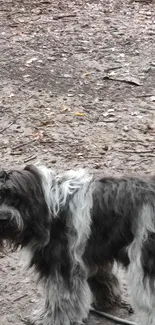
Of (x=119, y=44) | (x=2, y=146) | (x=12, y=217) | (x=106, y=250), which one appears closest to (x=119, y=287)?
(x=106, y=250)

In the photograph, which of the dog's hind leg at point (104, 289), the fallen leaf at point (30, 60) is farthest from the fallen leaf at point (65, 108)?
the dog's hind leg at point (104, 289)

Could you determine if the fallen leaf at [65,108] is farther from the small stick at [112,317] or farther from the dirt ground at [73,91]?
the small stick at [112,317]

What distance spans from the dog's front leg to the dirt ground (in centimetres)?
32

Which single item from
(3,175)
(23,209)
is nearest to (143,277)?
(23,209)

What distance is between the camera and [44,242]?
4945 millimetres

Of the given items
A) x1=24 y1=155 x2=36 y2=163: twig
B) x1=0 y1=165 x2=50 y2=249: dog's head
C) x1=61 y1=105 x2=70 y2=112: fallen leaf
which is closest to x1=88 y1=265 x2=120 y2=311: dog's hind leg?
x1=0 y1=165 x2=50 y2=249: dog's head

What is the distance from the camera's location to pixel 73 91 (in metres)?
9.00

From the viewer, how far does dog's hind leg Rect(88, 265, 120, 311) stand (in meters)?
5.44

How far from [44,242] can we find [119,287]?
3.04 ft

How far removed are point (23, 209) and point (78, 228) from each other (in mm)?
401

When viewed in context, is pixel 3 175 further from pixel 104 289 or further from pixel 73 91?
pixel 73 91

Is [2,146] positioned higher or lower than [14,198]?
→ lower

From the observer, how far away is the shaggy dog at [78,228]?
4816 millimetres

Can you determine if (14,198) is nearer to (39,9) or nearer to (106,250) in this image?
(106,250)
